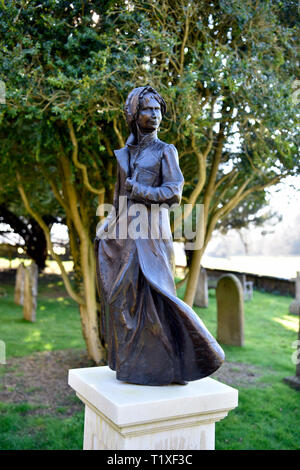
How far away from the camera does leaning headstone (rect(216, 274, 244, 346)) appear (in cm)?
1039

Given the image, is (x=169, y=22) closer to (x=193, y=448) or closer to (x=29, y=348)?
(x=193, y=448)

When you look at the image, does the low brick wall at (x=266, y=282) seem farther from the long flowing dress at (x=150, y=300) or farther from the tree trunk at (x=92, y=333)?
the long flowing dress at (x=150, y=300)

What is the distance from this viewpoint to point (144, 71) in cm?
573

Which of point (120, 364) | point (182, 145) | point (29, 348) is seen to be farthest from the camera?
point (29, 348)

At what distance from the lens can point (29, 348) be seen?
9961 mm

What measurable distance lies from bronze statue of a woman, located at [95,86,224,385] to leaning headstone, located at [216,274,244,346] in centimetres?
734

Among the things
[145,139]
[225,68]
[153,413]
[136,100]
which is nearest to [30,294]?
[225,68]

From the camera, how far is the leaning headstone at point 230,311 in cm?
1039

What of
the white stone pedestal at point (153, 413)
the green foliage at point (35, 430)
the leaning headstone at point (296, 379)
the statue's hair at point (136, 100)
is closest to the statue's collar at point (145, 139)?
the statue's hair at point (136, 100)

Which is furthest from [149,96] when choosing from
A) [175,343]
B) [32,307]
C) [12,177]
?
[32,307]

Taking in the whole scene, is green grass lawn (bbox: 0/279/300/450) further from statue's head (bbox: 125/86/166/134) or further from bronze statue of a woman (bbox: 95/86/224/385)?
statue's head (bbox: 125/86/166/134)

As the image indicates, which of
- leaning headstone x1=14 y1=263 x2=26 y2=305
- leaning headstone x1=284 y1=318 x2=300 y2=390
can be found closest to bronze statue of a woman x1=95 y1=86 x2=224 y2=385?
leaning headstone x1=284 y1=318 x2=300 y2=390

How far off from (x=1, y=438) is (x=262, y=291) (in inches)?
631

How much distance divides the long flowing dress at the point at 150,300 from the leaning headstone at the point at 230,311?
7.35m
